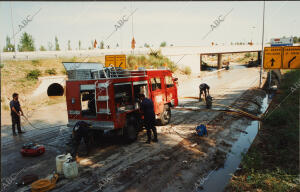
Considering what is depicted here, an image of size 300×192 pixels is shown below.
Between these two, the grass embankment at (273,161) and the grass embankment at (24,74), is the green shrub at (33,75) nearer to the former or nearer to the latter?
the grass embankment at (24,74)

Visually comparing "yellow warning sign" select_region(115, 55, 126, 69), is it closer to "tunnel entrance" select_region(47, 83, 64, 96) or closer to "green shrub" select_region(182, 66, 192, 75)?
"tunnel entrance" select_region(47, 83, 64, 96)

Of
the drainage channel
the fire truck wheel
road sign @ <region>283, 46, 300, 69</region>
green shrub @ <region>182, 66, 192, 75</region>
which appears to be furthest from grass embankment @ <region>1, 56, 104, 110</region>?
green shrub @ <region>182, 66, 192, 75</region>

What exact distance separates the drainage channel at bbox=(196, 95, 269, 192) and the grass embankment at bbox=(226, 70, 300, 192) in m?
0.22

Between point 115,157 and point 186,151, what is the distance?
2.50 m

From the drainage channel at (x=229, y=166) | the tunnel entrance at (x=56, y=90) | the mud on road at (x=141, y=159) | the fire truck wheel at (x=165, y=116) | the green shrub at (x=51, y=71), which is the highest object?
the green shrub at (x=51, y=71)

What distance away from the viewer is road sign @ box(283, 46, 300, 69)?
778cm

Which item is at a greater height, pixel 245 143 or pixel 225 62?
pixel 225 62

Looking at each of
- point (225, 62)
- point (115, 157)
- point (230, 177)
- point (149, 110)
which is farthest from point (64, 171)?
point (225, 62)

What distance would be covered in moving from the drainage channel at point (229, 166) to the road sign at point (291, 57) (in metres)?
3.26

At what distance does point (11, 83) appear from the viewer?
17.7m

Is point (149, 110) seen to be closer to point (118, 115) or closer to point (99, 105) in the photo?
point (118, 115)

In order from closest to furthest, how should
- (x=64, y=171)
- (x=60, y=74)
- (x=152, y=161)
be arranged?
(x=64, y=171), (x=152, y=161), (x=60, y=74)

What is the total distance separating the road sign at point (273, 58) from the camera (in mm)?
8500

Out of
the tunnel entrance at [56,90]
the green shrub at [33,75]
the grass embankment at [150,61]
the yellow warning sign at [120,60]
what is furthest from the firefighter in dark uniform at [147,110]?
the grass embankment at [150,61]
